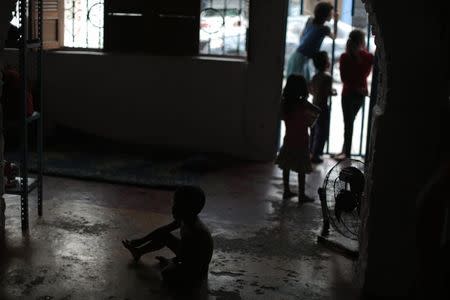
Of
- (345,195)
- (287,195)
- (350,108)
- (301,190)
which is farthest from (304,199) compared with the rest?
(350,108)

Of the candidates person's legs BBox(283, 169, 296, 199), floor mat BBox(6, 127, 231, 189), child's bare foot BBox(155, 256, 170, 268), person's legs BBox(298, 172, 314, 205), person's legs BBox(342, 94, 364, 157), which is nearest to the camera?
child's bare foot BBox(155, 256, 170, 268)

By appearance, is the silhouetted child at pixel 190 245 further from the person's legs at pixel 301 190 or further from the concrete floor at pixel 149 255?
the person's legs at pixel 301 190

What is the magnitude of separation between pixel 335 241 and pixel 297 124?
1.60 m

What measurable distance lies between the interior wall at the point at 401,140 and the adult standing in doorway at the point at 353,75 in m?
3.98

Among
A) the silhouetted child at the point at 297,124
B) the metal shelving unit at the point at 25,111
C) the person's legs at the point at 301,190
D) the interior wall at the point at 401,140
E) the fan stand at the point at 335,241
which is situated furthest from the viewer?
the person's legs at the point at 301,190

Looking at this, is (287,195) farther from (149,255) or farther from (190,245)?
(190,245)

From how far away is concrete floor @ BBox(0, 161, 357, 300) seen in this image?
205 inches

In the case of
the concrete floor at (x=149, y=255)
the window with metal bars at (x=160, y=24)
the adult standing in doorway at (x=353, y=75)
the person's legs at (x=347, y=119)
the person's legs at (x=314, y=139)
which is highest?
the window with metal bars at (x=160, y=24)

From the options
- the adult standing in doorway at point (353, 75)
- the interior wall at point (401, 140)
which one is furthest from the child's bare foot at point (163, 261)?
the adult standing in doorway at point (353, 75)

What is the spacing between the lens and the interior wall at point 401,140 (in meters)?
4.61

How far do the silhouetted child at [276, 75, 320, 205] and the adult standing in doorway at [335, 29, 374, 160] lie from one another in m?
1.49

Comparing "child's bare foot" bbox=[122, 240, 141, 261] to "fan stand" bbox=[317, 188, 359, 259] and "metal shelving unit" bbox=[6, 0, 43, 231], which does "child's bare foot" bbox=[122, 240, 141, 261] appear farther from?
"fan stand" bbox=[317, 188, 359, 259]

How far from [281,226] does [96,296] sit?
2277 mm

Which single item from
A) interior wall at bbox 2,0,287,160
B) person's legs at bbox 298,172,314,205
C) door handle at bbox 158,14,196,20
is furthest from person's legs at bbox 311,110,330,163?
door handle at bbox 158,14,196,20
